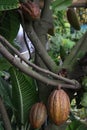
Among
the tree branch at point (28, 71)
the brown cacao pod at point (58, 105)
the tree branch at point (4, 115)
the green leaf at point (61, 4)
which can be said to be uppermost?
the green leaf at point (61, 4)

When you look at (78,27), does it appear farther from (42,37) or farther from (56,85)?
(56,85)

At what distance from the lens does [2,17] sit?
3.32 ft

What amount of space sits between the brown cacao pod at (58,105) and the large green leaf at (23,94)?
0.51 ft

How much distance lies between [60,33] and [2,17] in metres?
5.01

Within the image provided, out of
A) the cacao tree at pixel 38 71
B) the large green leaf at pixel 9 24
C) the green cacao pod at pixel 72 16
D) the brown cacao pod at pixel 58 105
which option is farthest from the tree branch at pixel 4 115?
the green cacao pod at pixel 72 16

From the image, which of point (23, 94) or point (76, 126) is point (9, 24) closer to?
point (23, 94)

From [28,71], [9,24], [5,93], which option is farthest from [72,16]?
[28,71]

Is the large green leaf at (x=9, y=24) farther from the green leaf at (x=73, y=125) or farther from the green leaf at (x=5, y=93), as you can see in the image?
the green leaf at (x=73, y=125)

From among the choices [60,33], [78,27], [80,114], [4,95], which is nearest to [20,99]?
[4,95]

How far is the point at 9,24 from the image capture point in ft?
3.47

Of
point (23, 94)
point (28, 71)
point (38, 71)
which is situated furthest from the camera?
point (23, 94)

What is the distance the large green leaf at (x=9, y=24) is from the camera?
3.30 feet

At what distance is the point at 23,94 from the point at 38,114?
5.6 inches

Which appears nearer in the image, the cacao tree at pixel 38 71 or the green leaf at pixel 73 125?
the cacao tree at pixel 38 71
